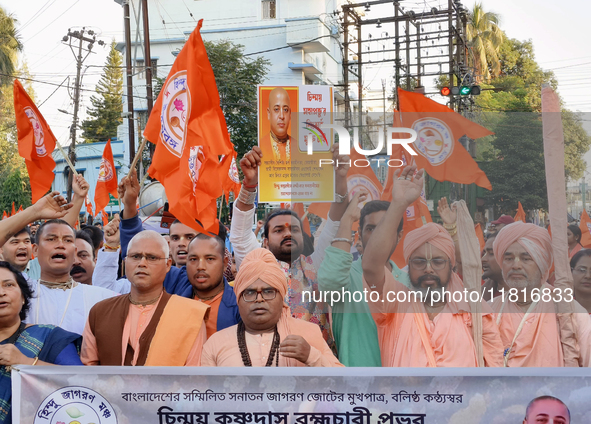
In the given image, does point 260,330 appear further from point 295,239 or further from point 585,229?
point 585,229

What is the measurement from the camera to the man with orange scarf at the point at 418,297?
3.29 m

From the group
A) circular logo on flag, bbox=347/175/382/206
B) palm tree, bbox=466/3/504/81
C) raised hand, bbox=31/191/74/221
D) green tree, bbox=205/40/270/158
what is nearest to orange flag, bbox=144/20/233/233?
raised hand, bbox=31/191/74/221

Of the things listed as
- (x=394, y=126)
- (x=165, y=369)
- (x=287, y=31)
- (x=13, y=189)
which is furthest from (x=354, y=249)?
(x=13, y=189)

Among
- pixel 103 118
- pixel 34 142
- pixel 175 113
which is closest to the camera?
pixel 175 113

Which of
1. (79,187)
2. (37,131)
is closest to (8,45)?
(37,131)

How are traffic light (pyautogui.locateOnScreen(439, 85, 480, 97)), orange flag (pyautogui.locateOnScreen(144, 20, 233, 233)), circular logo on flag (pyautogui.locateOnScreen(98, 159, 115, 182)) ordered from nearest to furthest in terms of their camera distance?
1. orange flag (pyautogui.locateOnScreen(144, 20, 233, 233))
2. circular logo on flag (pyautogui.locateOnScreen(98, 159, 115, 182))
3. traffic light (pyautogui.locateOnScreen(439, 85, 480, 97))

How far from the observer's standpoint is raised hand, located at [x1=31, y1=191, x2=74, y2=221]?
333 cm

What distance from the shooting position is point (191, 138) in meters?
4.02

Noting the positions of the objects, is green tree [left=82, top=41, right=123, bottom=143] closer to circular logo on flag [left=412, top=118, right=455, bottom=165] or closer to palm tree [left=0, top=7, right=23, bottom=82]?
palm tree [left=0, top=7, right=23, bottom=82]

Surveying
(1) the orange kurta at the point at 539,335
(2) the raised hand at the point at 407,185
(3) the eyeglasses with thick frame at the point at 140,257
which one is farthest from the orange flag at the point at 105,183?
(1) the orange kurta at the point at 539,335

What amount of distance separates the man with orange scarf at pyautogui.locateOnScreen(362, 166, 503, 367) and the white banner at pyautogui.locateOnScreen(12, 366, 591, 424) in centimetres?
44

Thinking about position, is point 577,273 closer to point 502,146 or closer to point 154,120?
point 502,146

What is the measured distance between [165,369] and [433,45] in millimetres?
19539

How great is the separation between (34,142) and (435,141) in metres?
3.53
